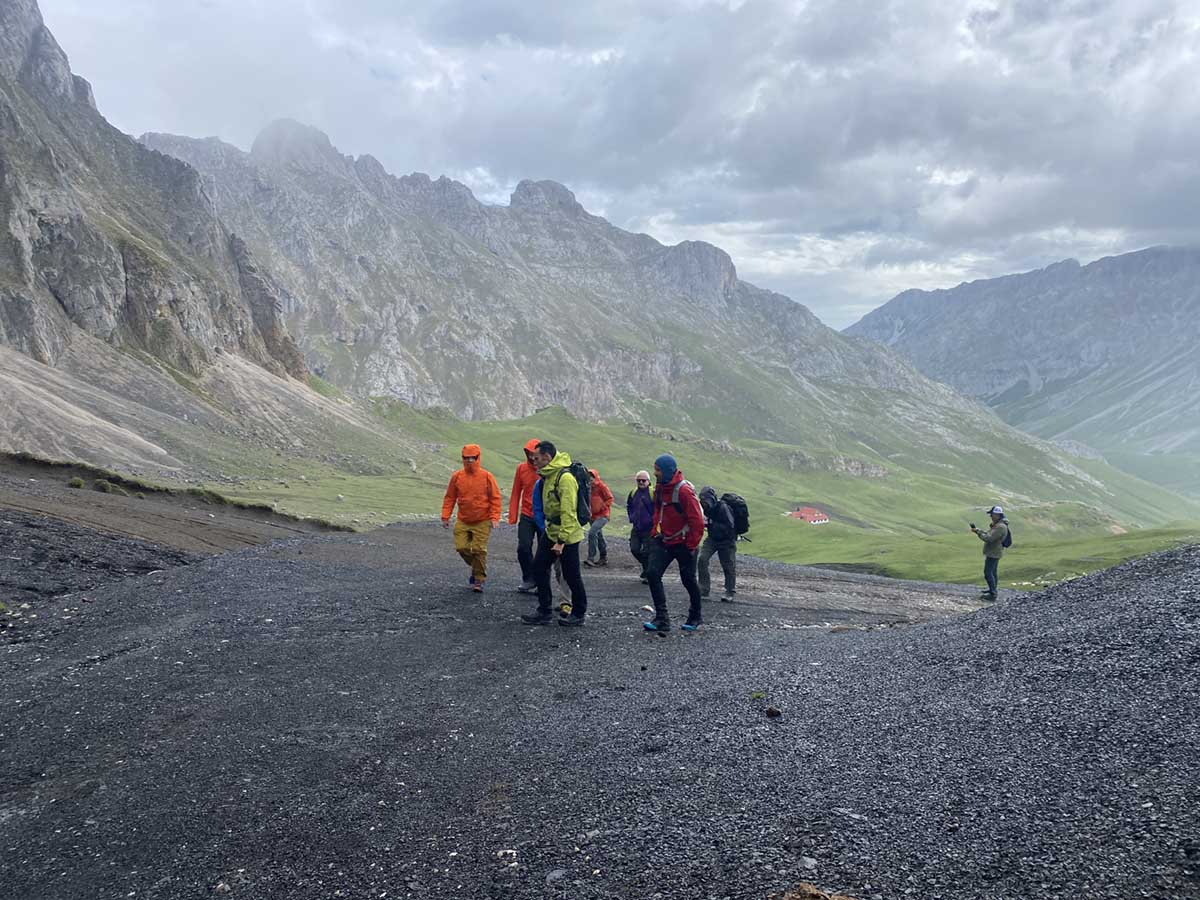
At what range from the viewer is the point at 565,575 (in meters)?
15.9

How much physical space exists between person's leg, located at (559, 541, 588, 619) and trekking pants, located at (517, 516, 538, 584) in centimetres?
142

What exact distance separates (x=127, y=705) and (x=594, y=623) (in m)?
9.07

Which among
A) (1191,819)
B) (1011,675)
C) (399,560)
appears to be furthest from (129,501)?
(1191,819)

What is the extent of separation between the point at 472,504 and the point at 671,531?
4.98 metres

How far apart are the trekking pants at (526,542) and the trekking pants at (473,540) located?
812 millimetres

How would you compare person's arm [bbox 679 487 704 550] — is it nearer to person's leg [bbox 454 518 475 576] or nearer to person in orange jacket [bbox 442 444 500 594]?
person in orange jacket [bbox 442 444 500 594]

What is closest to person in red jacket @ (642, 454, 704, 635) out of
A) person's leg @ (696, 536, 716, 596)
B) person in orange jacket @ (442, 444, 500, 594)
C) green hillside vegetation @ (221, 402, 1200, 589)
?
person in orange jacket @ (442, 444, 500, 594)

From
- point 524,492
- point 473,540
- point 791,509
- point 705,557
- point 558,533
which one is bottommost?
point 705,557

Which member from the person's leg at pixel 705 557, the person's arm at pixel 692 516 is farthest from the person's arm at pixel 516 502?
the person's leg at pixel 705 557

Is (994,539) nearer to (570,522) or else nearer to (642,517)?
(642,517)

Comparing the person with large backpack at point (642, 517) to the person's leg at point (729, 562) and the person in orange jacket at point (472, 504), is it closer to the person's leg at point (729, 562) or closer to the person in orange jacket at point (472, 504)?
the person's leg at point (729, 562)

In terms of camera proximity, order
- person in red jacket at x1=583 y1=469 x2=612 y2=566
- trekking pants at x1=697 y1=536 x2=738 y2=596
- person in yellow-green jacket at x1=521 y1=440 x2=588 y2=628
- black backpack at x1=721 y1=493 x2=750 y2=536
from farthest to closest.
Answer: person in red jacket at x1=583 y1=469 x2=612 y2=566, trekking pants at x1=697 y1=536 x2=738 y2=596, black backpack at x1=721 y1=493 x2=750 y2=536, person in yellow-green jacket at x1=521 y1=440 x2=588 y2=628

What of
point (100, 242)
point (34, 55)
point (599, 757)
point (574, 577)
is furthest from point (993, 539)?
point (34, 55)

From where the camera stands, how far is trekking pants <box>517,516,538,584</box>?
17516 millimetres
